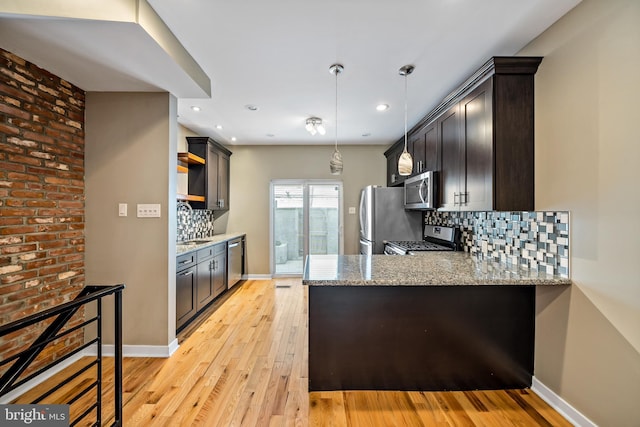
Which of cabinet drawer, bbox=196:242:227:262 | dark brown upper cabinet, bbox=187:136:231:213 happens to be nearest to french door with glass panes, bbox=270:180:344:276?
dark brown upper cabinet, bbox=187:136:231:213

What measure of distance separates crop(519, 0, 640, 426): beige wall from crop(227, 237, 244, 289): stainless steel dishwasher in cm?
384

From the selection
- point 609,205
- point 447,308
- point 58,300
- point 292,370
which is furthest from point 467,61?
point 58,300

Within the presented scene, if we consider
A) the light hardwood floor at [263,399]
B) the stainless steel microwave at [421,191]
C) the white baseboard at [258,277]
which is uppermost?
the stainless steel microwave at [421,191]

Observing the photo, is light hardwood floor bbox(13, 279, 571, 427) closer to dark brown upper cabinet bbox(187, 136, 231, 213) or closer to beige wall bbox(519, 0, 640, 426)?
beige wall bbox(519, 0, 640, 426)

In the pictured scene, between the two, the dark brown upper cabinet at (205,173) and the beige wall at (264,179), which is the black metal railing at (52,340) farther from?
the beige wall at (264,179)

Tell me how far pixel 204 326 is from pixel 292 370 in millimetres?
1354

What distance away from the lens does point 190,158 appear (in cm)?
395

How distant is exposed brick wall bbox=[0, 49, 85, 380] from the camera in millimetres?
1990

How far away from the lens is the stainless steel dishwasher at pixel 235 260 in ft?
14.8

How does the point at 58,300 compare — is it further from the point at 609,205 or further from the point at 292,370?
the point at 609,205

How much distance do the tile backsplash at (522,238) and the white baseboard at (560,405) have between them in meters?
0.79

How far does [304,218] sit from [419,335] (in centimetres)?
353

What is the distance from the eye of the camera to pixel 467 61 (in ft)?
7.81

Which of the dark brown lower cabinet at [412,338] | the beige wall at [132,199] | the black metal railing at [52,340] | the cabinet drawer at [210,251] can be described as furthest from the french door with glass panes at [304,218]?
the black metal railing at [52,340]
